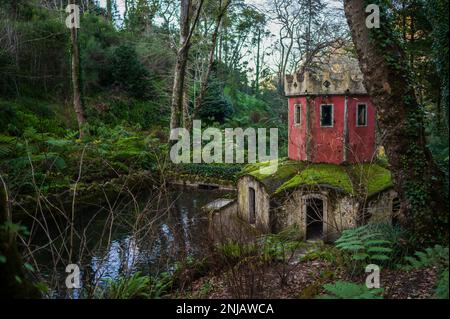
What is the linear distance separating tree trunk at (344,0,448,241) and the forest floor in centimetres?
90

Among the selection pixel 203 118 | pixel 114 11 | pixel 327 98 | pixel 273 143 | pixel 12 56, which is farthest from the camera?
pixel 114 11

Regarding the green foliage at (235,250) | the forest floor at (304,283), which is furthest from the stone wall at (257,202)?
the green foliage at (235,250)

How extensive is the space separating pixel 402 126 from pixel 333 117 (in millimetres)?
7688

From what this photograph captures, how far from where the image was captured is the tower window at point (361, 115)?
13.6 meters

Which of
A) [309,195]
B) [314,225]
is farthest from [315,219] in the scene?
[314,225]

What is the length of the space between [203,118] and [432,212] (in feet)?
Result: 84.9

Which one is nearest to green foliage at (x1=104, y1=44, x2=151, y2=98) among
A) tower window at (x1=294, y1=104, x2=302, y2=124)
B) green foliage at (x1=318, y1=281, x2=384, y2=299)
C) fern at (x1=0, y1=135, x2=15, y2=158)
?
fern at (x1=0, y1=135, x2=15, y2=158)

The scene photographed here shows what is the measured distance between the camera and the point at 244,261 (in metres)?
5.94

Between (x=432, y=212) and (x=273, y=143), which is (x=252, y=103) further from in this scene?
(x=432, y=212)

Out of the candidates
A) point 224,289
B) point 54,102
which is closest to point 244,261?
point 224,289

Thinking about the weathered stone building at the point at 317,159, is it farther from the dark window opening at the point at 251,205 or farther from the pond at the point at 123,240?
the pond at the point at 123,240

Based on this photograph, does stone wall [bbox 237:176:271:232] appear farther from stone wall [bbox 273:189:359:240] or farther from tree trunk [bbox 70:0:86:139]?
tree trunk [bbox 70:0:86:139]

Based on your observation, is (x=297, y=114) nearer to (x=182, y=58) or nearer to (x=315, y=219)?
(x=315, y=219)

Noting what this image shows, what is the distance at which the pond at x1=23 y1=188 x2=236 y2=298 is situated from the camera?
18.8 feet
